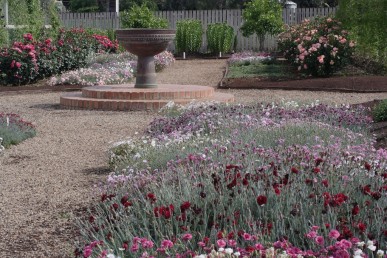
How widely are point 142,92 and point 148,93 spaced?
0.39 ft

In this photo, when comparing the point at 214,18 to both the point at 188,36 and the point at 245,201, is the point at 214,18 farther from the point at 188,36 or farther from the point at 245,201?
the point at 245,201

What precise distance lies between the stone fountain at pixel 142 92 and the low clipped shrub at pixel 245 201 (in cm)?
576

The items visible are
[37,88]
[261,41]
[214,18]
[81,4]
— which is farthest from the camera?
[81,4]

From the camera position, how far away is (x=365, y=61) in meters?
21.0

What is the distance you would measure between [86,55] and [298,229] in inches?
688

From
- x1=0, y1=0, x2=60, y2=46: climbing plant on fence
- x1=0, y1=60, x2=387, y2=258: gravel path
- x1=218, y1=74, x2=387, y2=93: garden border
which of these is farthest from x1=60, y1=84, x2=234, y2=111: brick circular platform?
x1=0, y1=0, x2=60, y2=46: climbing plant on fence

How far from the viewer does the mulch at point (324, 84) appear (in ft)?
53.6

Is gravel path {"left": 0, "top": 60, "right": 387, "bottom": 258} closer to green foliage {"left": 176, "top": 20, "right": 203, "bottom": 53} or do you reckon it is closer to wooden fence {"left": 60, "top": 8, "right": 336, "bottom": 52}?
green foliage {"left": 176, "top": 20, "right": 203, "bottom": 53}

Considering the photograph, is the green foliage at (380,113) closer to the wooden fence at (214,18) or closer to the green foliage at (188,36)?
the green foliage at (188,36)

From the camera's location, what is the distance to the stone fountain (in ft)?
44.5

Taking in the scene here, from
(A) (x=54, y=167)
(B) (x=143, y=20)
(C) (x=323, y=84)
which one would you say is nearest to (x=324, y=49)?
(C) (x=323, y=84)

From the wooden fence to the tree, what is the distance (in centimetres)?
226

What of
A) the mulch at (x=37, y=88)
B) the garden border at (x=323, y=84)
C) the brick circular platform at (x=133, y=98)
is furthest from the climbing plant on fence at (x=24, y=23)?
the brick circular platform at (x=133, y=98)

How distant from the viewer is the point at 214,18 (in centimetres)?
3216
